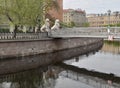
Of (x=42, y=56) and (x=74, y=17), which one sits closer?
(x=42, y=56)

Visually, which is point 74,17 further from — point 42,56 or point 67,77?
point 67,77

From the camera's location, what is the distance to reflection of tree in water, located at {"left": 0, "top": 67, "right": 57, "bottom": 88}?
21.4 m

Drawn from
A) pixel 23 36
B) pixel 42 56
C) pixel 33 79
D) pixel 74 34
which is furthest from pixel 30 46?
pixel 33 79

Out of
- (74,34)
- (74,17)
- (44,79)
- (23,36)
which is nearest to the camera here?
(44,79)

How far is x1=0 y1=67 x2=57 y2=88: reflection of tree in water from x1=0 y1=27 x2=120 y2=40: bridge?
7.09 metres

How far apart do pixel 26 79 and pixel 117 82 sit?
275 inches

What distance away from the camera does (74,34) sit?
1383 inches

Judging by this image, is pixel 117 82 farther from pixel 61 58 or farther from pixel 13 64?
pixel 61 58

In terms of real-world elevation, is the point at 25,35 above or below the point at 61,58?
above

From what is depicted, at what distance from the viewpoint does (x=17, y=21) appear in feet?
122

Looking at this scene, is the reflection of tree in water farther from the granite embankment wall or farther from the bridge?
the bridge

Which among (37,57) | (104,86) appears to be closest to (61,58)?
→ (37,57)

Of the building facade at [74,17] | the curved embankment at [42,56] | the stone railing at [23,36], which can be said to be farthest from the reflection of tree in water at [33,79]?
the building facade at [74,17]

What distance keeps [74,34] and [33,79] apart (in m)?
12.9
